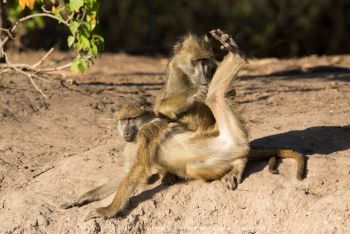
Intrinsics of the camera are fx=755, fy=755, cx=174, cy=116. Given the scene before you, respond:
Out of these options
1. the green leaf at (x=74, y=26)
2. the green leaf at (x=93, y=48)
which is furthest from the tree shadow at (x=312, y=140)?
the green leaf at (x=74, y=26)

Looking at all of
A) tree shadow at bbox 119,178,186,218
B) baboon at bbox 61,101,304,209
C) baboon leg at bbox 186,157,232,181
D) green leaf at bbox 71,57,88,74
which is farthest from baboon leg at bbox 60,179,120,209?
green leaf at bbox 71,57,88,74

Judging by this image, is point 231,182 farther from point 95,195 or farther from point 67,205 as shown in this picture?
point 67,205

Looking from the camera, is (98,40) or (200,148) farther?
(98,40)

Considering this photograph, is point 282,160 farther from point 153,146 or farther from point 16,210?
point 16,210

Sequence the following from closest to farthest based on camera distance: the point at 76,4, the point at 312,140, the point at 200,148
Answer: the point at 200,148
the point at 312,140
the point at 76,4

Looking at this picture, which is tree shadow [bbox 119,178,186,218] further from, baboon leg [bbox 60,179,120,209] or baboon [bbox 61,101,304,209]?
baboon leg [bbox 60,179,120,209]

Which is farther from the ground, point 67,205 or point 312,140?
point 312,140

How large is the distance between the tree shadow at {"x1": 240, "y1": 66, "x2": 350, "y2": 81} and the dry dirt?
0.10 m

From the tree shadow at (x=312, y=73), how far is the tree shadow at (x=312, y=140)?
10.5 ft

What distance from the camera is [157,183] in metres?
7.25

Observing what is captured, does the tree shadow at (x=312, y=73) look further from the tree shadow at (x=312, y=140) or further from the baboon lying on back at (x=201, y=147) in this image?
the baboon lying on back at (x=201, y=147)

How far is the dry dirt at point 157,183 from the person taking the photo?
21.6 ft

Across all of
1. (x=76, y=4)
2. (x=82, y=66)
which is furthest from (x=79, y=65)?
(x=76, y=4)

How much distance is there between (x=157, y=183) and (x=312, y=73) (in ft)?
17.2
